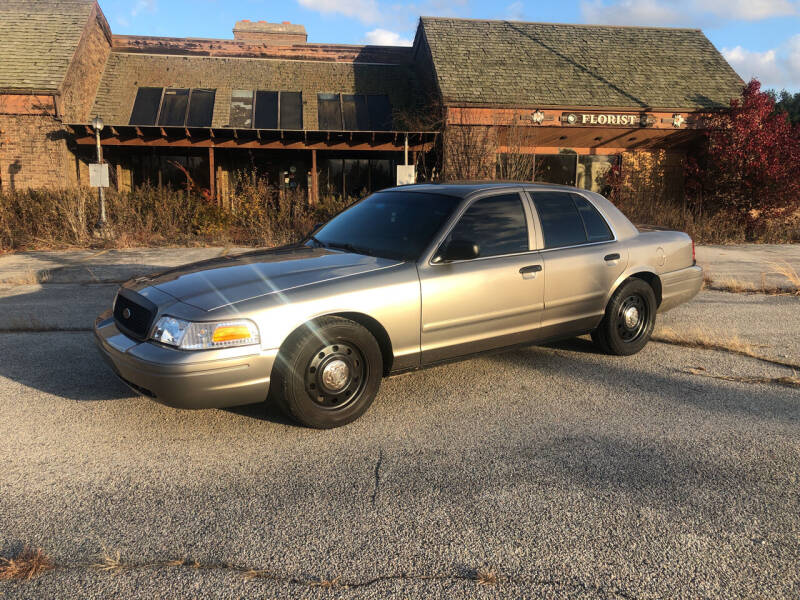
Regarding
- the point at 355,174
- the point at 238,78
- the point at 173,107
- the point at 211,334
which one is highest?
the point at 238,78

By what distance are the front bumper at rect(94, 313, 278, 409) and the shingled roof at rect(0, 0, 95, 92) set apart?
17827mm

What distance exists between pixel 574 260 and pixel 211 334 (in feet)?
9.81

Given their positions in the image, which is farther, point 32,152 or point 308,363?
point 32,152

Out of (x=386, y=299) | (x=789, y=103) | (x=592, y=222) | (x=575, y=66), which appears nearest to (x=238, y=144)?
(x=575, y=66)

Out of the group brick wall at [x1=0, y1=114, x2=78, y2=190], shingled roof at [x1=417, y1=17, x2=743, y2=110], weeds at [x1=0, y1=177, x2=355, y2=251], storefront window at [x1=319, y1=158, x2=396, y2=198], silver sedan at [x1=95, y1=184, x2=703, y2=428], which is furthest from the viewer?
storefront window at [x1=319, y1=158, x2=396, y2=198]

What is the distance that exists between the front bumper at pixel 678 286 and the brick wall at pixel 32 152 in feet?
59.1

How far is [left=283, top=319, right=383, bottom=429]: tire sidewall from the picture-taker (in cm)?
362

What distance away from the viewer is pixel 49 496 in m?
3.02

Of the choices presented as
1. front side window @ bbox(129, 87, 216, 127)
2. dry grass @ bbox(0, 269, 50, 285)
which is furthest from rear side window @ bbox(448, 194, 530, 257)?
front side window @ bbox(129, 87, 216, 127)

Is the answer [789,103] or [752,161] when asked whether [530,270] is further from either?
[789,103]

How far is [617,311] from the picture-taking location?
209 inches

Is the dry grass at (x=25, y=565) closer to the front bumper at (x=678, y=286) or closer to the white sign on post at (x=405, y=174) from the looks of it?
the front bumper at (x=678, y=286)

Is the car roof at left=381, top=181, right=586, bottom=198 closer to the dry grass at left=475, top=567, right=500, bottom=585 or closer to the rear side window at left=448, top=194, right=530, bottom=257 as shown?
the rear side window at left=448, top=194, right=530, bottom=257

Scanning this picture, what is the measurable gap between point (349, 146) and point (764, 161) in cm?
1210
